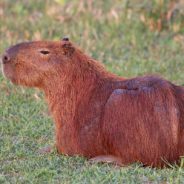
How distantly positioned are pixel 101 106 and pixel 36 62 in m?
0.63

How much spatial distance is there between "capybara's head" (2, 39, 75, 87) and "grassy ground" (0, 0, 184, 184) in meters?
0.61

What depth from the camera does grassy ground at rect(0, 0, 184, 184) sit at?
5266 mm

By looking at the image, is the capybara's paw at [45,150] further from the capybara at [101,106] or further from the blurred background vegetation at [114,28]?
the blurred background vegetation at [114,28]

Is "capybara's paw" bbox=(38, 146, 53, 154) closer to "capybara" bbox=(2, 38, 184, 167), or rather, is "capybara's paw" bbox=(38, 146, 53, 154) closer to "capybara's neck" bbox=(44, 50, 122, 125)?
"capybara" bbox=(2, 38, 184, 167)

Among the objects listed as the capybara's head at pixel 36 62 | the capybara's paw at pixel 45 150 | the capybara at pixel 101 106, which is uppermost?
the capybara's head at pixel 36 62

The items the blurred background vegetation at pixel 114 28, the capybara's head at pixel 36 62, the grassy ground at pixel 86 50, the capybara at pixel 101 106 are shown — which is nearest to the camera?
the grassy ground at pixel 86 50

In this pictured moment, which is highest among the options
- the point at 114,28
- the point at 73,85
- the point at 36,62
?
the point at 114,28

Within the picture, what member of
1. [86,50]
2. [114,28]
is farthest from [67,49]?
[114,28]

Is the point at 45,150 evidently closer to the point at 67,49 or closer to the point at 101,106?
the point at 101,106

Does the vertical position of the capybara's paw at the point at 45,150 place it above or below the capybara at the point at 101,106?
below

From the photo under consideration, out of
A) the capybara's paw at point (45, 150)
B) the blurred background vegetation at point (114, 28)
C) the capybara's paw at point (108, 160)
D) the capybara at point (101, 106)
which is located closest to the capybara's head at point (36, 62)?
the capybara at point (101, 106)

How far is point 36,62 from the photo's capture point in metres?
5.78

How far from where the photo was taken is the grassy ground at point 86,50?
527 centimetres

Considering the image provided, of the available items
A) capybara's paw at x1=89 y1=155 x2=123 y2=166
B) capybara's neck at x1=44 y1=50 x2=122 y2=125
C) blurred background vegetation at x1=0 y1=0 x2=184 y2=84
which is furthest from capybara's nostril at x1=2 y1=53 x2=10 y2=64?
blurred background vegetation at x1=0 y1=0 x2=184 y2=84
